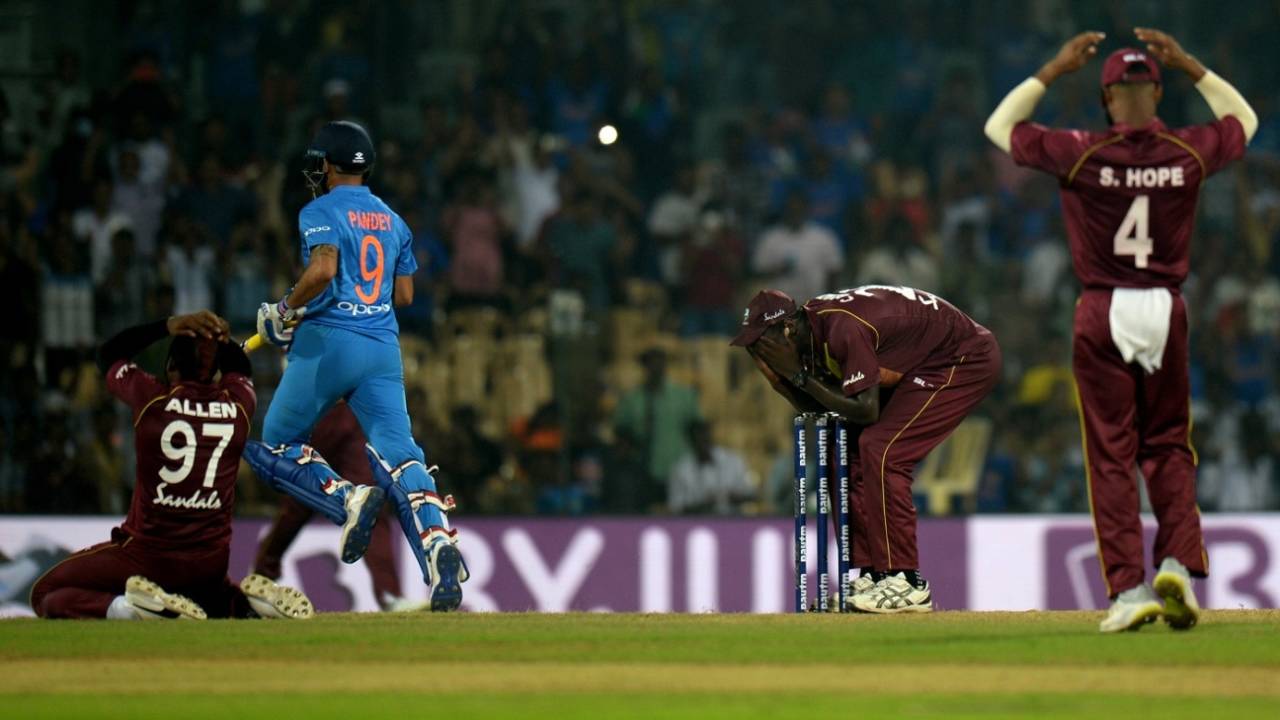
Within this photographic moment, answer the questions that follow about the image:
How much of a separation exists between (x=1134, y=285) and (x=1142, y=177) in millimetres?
402

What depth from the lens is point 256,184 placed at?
16.5 meters

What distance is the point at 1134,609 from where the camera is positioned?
7699 mm

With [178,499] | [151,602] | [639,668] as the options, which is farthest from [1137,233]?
[151,602]

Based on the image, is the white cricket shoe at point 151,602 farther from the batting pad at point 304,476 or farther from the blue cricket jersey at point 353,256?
the blue cricket jersey at point 353,256

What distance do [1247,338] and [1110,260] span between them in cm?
890

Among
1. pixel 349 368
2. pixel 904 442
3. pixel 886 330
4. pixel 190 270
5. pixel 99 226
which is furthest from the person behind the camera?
pixel 99 226

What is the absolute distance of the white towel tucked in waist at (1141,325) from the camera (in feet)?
24.9

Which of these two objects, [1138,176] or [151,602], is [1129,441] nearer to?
[1138,176]

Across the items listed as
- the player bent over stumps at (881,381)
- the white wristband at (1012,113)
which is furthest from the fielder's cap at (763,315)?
the white wristband at (1012,113)

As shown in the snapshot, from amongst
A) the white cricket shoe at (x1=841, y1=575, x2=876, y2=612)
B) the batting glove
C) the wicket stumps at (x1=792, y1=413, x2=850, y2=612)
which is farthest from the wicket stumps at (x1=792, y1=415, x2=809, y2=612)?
the batting glove

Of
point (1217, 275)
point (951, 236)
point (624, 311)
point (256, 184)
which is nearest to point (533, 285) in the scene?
point (624, 311)

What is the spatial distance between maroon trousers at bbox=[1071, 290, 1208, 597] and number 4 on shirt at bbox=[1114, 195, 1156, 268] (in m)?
0.17

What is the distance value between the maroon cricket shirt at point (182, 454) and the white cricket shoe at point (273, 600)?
26cm

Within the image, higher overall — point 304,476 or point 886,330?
point 886,330
